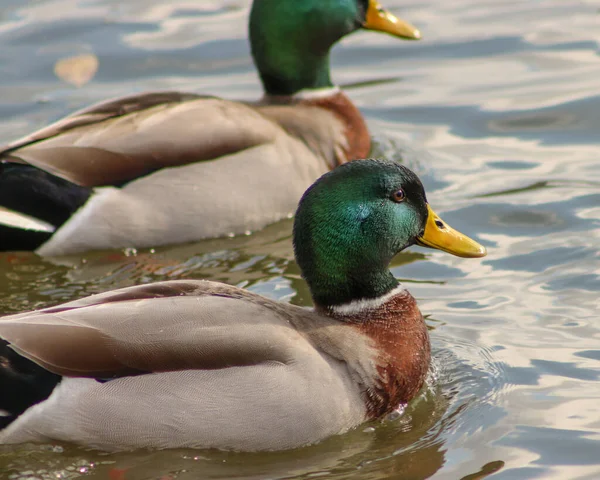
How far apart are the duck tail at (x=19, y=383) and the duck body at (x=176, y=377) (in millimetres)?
35

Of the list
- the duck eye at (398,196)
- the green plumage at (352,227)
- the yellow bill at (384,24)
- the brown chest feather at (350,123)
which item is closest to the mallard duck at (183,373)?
the green plumage at (352,227)

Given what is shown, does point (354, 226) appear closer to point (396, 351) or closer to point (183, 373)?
point (396, 351)

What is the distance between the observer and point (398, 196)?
19.5 feet

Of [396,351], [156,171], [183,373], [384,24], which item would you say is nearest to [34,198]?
[156,171]

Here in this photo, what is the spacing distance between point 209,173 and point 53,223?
1.03m

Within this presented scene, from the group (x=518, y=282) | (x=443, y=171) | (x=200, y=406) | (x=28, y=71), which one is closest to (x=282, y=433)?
(x=200, y=406)

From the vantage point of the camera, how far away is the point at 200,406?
5.32 meters

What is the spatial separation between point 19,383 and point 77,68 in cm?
635

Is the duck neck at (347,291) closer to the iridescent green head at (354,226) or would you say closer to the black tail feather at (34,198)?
the iridescent green head at (354,226)

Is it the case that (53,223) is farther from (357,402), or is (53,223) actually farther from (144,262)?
(357,402)

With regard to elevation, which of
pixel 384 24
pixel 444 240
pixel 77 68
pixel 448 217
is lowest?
pixel 448 217

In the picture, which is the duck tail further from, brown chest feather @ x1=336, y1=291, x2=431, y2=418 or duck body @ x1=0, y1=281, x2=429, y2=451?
brown chest feather @ x1=336, y1=291, x2=431, y2=418

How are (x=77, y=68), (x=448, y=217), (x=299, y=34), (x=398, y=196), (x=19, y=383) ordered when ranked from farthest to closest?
(x=77, y=68), (x=299, y=34), (x=448, y=217), (x=398, y=196), (x=19, y=383)

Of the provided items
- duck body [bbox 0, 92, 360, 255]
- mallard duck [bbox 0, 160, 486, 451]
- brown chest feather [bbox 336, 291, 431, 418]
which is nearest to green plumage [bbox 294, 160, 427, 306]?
brown chest feather [bbox 336, 291, 431, 418]
